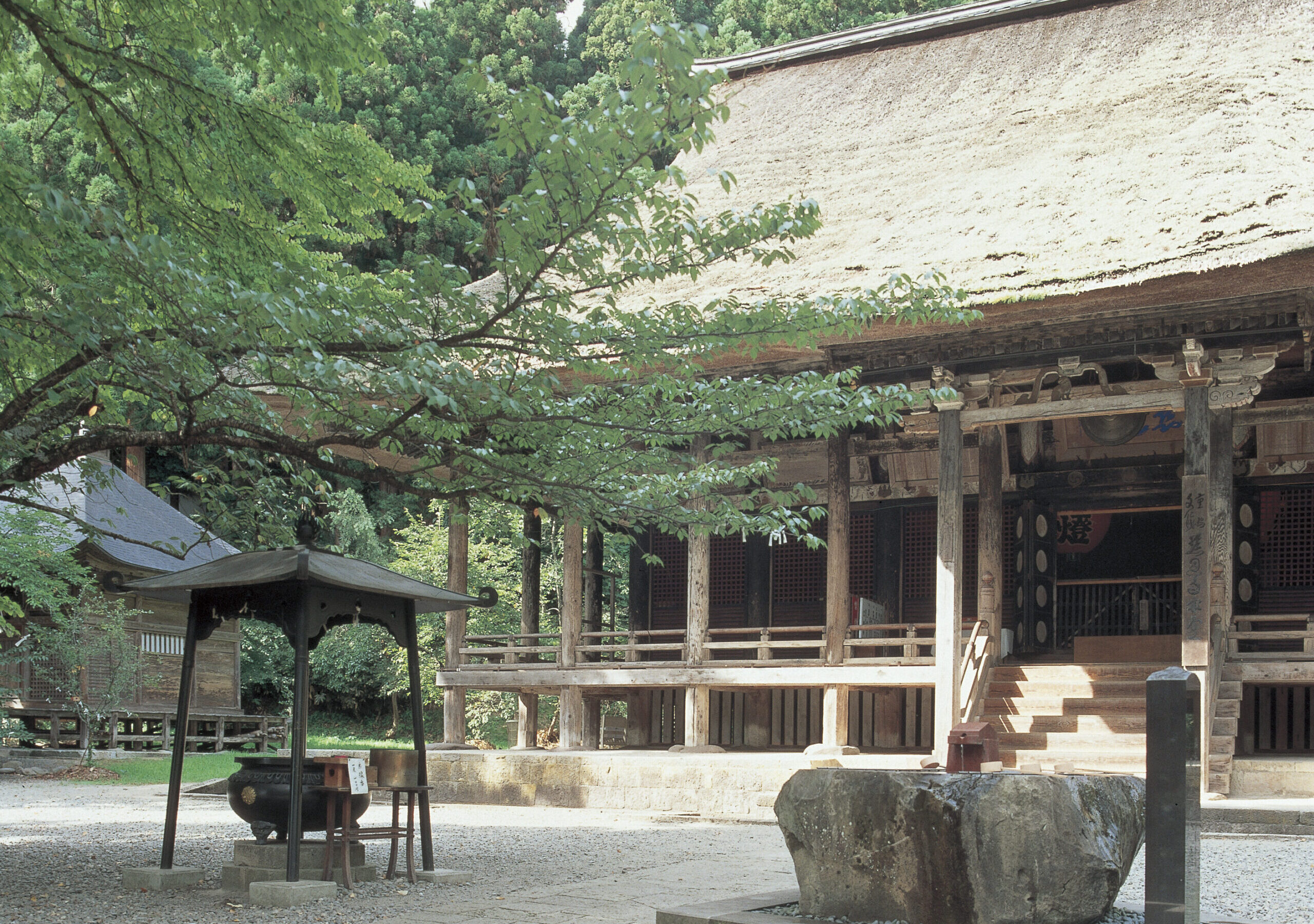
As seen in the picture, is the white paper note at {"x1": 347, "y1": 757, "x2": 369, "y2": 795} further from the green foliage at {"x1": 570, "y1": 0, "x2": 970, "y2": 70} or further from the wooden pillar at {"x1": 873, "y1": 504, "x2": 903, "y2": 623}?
the green foliage at {"x1": 570, "y1": 0, "x2": 970, "y2": 70}

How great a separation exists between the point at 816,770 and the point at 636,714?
35.7 ft

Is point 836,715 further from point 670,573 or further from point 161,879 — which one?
point 161,879

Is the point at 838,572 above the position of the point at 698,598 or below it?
above

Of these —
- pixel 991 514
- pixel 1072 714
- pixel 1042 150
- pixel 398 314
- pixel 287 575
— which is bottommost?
pixel 1072 714

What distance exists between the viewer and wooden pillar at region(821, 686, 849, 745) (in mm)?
12453

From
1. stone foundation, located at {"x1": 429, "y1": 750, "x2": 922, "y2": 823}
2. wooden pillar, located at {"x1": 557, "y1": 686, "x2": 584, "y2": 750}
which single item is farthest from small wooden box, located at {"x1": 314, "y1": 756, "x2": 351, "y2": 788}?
wooden pillar, located at {"x1": 557, "y1": 686, "x2": 584, "y2": 750}

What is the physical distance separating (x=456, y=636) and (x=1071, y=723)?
713cm

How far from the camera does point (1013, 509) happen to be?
14.7m

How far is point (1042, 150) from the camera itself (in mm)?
13648

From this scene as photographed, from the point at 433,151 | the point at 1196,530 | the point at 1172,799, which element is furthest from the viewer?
the point at 433,151

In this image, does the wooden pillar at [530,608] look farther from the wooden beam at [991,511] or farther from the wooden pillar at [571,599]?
the wooden beam at [991,511]

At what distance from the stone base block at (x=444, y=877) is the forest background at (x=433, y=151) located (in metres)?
15.9

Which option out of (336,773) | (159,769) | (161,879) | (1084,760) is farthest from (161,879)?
(159,769)

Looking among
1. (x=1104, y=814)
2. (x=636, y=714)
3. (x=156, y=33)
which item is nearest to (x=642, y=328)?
(x=156, y=33)
